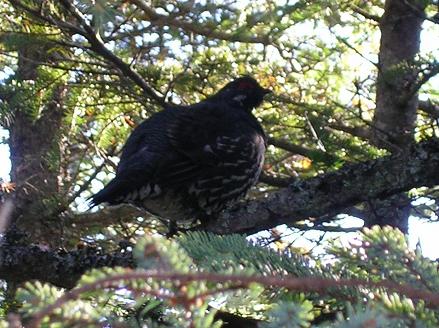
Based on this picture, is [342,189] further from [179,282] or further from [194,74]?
[179,282]

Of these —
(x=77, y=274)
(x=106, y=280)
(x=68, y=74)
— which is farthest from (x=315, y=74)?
(x=106, y=280)

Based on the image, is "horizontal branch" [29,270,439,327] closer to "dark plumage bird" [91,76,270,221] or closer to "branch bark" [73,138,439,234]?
"branch bark" [73,138,439,234]

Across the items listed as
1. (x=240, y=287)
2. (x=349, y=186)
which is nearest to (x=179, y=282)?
A: (x=240, y=287)

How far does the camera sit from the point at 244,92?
6.36 m

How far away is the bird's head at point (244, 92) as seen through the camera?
6320 mm

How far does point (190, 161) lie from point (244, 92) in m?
1.25

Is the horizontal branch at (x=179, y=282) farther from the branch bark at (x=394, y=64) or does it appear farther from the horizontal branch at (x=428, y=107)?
the horizontal branch at (x=428, y=107)

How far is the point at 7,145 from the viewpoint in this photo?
7477 mm

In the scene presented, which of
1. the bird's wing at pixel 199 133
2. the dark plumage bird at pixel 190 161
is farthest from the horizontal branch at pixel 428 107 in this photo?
the bird's wing at pixel 199 133

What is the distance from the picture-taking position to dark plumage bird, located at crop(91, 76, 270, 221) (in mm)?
5215

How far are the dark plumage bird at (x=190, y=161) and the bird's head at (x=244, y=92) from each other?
531mm

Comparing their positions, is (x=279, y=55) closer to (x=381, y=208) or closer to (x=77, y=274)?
(x=381, y=208)

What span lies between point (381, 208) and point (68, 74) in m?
2.63

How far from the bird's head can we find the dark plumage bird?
0.53 meters
